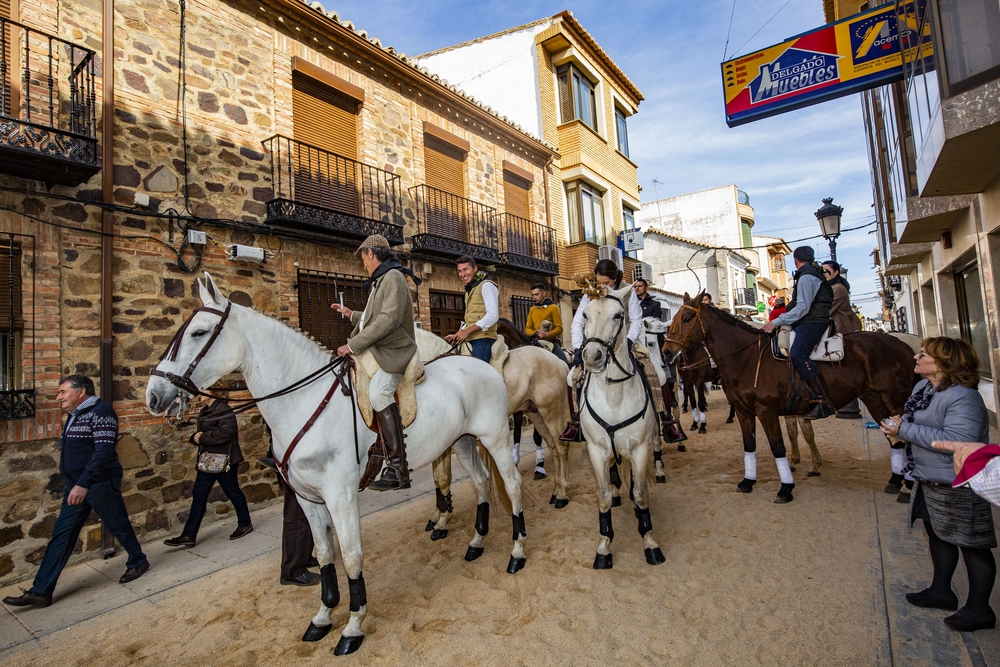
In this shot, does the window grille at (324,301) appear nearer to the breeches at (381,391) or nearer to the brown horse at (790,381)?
the breeches at (381,391)

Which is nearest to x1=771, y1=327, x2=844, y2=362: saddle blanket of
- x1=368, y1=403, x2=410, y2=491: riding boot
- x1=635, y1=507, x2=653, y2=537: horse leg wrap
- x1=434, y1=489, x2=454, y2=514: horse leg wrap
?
x1=635, y1=507, x2=653, y2=537: horse leg wrap

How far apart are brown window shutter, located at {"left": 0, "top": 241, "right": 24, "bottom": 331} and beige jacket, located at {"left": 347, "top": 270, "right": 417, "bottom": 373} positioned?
4.10 m

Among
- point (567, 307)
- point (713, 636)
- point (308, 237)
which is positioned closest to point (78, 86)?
point (308, 237)

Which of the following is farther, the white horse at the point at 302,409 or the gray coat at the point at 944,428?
the white horse at the point at 302,409

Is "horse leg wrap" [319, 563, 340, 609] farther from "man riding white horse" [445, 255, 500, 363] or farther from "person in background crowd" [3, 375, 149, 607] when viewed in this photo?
"man riding white horse" [445, 255, 500, 363]

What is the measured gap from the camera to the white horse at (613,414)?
Answer: 3938mm

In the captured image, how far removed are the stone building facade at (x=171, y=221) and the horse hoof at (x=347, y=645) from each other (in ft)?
12.8

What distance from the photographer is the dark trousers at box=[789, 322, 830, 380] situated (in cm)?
538

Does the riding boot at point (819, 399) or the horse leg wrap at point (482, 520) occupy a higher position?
the riding boot at point (819, 399)

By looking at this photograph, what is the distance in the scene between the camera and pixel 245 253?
6.51 meters

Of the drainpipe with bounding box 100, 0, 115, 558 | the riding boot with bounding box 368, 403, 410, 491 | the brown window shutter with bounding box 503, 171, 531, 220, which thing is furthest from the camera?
the brown window shutter with bounding box 503, 171, 531, 220

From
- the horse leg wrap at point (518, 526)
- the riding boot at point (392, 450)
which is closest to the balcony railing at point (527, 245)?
the horse leg wrap at point (518, 526)

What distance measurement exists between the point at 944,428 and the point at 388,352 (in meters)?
3.38

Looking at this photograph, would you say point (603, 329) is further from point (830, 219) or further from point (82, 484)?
point (830, 219)
